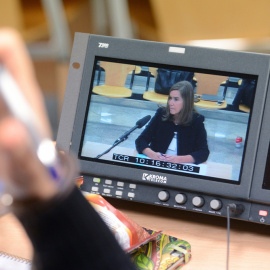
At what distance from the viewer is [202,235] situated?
1037mm

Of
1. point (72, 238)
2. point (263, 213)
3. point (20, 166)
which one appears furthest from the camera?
point (263, 213)

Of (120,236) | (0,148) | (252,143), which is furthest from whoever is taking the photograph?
(252,143)

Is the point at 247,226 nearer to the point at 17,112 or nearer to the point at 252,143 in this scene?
the point at 252,143

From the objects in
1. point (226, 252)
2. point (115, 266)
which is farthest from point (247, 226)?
point (115, 266)

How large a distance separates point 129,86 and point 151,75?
52mm

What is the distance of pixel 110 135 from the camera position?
1094 mm

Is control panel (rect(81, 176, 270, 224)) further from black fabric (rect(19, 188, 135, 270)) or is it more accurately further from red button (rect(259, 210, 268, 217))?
black fabric (rect(19, 188, 135, 270))

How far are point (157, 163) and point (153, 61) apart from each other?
22cm

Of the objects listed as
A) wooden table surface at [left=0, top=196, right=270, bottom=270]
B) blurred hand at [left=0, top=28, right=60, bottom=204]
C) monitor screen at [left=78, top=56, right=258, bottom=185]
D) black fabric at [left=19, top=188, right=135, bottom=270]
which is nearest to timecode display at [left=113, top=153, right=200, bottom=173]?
monitor screen at [left=78, top=56, right=258, bottom=185]

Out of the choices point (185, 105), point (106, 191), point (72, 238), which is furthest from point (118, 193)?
point (72, 238)

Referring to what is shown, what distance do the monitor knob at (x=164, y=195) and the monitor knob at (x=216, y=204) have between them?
0.30 ft

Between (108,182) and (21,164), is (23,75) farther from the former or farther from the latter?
(108,182)

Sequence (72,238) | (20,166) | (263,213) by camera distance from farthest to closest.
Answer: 1. (263,213)
2. (72,238)
3. (20,166)

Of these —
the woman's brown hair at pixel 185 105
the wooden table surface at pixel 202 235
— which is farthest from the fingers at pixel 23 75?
the woman's brown hair at pixel 185 105
